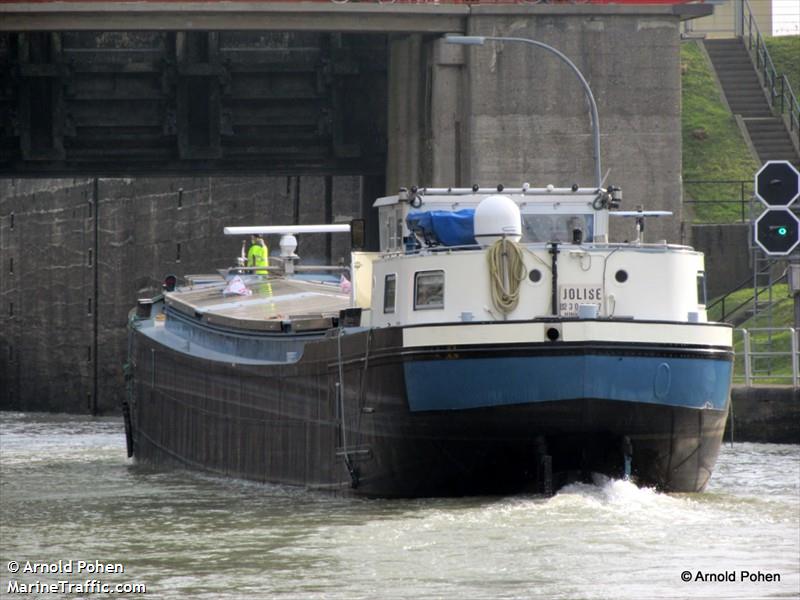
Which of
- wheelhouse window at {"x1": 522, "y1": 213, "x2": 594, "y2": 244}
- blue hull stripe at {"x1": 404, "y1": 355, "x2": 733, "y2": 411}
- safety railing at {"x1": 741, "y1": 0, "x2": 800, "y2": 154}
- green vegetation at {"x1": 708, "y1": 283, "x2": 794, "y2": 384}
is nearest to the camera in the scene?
blue hull stripe at {"x1": 404, "y1": 355, "x2": 733, "y2": 411}

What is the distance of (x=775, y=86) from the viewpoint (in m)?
65.4

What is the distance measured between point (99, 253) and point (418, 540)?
153 ft

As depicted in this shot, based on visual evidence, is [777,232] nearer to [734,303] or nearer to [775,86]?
[734,303]

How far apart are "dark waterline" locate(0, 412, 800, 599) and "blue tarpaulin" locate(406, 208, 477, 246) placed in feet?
11.3

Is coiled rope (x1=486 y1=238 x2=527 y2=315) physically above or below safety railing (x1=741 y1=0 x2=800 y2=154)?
below

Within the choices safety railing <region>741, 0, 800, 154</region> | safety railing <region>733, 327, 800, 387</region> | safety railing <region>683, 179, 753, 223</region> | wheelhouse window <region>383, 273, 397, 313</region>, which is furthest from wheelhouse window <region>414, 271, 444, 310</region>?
safety railing <region>741, 0, 800, 154</region>

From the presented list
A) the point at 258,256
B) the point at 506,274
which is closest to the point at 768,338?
the point at 258,256

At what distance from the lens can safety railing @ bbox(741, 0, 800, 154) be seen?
203 feet

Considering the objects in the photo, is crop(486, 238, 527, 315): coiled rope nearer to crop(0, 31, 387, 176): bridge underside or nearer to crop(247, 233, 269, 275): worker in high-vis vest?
crop(247, 233, 269, 275): worker in high-vis vest

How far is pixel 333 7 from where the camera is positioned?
133 ft

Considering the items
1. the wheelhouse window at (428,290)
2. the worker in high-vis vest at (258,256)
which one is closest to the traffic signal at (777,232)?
the worker in high-vis vest at (258,256)

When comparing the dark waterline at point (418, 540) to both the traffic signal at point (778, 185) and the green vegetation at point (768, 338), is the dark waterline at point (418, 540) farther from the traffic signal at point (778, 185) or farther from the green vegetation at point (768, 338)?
the green vegetation at point (768, 338)

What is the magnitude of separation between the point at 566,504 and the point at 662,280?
10.5 feet

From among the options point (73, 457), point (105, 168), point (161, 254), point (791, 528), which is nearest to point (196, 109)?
point (105, 168)
